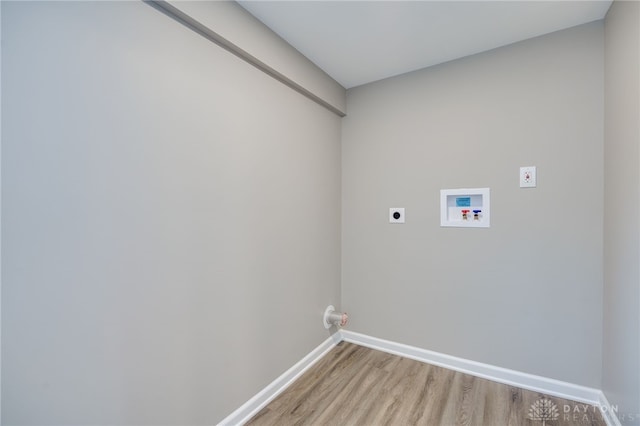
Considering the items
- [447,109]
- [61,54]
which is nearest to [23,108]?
[61,54]

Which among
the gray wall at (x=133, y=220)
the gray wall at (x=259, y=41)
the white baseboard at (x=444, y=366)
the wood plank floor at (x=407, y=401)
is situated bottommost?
the wood plank floor at (x=407, y=401)

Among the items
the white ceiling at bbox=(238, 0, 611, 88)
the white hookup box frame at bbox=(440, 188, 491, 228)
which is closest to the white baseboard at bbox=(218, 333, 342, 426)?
the white hookup box frame at bbox=(440, 188, 491, 228)

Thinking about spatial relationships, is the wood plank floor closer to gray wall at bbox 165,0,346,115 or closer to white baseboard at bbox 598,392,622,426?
white baseboard at bbox 598,392,622,426

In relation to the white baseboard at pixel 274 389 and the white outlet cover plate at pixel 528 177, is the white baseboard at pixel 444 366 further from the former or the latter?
the white outlet cover plate at pixel 528 177

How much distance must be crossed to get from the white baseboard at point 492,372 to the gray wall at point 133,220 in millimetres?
942

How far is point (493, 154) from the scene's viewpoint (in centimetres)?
182

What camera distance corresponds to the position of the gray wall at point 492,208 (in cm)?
159

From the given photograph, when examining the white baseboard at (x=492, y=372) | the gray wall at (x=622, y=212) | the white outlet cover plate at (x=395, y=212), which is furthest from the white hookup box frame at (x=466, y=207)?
the white baseboard at (x=492, y=372)

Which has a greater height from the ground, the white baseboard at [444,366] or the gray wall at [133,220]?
the gray wall at [133,220]

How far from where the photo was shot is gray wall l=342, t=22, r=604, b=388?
1586 millimetres

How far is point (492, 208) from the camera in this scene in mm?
1818

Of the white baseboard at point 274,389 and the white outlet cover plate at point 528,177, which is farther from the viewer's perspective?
the white outlet cover plate at point 528,177

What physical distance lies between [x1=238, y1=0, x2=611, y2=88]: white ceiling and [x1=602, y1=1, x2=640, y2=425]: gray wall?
332mm

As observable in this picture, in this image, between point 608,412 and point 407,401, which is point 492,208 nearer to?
point 608,412
